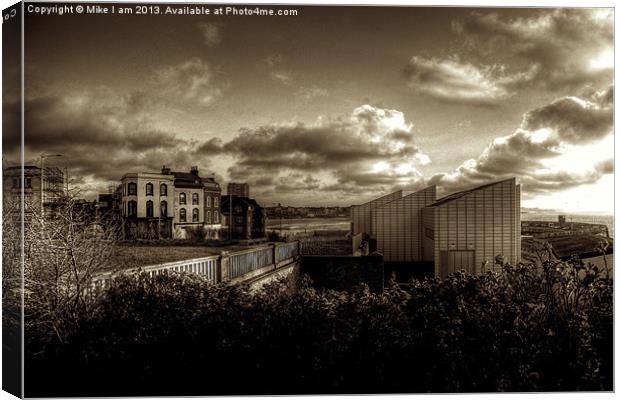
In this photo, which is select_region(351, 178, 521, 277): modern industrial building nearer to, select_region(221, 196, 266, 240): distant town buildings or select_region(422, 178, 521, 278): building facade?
select_region(422, 178, 521, 278): building facade

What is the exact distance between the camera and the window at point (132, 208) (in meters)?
5.60

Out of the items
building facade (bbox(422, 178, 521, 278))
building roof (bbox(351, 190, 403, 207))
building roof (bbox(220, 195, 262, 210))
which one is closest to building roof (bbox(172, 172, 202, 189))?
building roof (bbox(220, 195, 262, 210))

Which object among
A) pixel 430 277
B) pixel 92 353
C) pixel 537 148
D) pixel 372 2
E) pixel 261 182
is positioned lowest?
pixel 92 353

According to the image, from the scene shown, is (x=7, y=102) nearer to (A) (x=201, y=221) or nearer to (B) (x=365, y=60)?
(A) (x=201, y=221)

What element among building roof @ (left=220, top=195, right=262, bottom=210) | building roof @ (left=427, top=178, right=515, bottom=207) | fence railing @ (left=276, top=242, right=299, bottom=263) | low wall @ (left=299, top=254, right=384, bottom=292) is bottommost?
low wall @ (left=299, top=254, right=384, bottom=292)

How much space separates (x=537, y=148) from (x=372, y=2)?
7.56ft

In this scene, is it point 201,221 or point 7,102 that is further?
point 201,221

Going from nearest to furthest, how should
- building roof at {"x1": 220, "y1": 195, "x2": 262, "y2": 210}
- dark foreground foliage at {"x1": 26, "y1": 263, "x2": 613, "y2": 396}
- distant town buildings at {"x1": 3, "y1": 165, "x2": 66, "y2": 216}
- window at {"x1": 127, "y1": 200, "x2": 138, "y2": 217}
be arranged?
distant town buildings at {"x1": 3, "y1": 165, "x2": 66, "y2": 216} → dark foreground foliage at {"x1": 26, "y1": 263, "x2": 613, "y2": 396} → window at {"x1": 127, "y1": 200, "x2": 138, "y2": 217} → building roof at {"x1": 220, "y1": 195, "x2": 262, "y2": 210}

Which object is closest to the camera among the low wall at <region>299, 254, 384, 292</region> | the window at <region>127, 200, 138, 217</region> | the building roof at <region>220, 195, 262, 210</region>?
the window at <region>127, 200, 138, 217</region>

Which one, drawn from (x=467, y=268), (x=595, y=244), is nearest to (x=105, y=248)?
(x=467, y=268)

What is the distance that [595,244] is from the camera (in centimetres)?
582

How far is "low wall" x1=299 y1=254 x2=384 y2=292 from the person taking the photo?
19.1 feet

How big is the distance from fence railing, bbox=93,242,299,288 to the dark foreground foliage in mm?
116

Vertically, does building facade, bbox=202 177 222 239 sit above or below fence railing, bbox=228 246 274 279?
above
